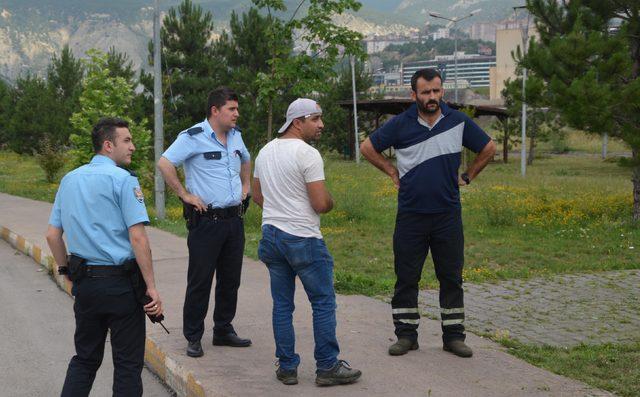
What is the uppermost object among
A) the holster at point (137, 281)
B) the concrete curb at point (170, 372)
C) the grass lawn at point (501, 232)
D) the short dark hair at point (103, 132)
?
the short dark hair at point (103, 132)

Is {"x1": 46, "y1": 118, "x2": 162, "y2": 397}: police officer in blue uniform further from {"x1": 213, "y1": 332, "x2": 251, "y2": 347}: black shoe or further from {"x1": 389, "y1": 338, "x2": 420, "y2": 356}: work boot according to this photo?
{"x1": 389, "y1": 338, "x2": 420, "y2": 356}: work boot

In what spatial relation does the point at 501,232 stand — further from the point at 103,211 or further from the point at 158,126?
the point at 103,211

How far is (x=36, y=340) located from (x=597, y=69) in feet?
35.8

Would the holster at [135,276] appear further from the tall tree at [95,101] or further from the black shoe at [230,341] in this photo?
the tall tree at [95,101]

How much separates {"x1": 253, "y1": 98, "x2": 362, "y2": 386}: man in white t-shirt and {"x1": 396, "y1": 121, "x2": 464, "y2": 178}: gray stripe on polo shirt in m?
0.94

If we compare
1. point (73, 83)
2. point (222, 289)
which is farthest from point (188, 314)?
point (73, 83)

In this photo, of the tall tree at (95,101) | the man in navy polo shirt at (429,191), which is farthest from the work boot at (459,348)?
the tall tree at (95,101)

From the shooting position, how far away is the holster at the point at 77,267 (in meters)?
4.54

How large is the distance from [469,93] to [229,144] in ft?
425

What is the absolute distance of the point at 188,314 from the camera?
6.11 m

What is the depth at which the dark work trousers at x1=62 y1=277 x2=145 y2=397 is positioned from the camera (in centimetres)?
452

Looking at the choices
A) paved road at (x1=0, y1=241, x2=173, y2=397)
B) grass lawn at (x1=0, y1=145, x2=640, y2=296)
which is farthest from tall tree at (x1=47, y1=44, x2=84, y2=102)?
paved road at (x1=0, y1=241, x2=173, y2=397)

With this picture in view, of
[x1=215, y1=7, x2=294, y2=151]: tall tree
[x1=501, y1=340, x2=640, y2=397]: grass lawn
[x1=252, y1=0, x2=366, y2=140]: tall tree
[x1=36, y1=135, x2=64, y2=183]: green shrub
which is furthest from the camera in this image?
[x1=215, y1=7, x2=294, y2=151]: tall tree

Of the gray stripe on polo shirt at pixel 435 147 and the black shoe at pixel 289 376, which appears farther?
the gray stripe on polo shirt at pixel 435 147
